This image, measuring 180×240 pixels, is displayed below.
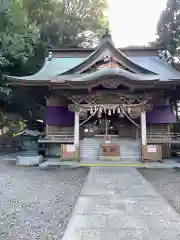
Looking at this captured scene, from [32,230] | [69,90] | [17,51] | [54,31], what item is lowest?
[32,230]

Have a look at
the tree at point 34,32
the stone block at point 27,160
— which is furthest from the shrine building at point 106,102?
the tree at point 34,32

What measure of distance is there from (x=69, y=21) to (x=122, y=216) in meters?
24.5

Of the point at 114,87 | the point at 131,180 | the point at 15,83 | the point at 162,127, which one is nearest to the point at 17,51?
the point at 15,83

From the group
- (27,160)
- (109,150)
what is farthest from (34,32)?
(109,150)

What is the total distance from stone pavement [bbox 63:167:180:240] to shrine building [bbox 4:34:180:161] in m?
5.58

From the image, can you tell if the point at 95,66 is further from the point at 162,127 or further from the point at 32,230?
the point at 32,230

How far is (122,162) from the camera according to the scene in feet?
32.6

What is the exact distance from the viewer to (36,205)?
4211 mm

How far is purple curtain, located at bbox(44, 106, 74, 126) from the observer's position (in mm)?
11883

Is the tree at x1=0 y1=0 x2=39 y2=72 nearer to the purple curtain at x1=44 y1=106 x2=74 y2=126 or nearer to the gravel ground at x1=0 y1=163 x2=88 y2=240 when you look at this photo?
the purple curtain at x1=44 y1=106 x2=74 y2=126

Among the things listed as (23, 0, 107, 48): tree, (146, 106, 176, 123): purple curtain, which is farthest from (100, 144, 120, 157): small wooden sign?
(23, 0, 107, 48): tree

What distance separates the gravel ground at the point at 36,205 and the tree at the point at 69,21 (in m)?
16.6

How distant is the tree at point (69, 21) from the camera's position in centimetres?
2083

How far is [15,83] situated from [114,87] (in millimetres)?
4753
